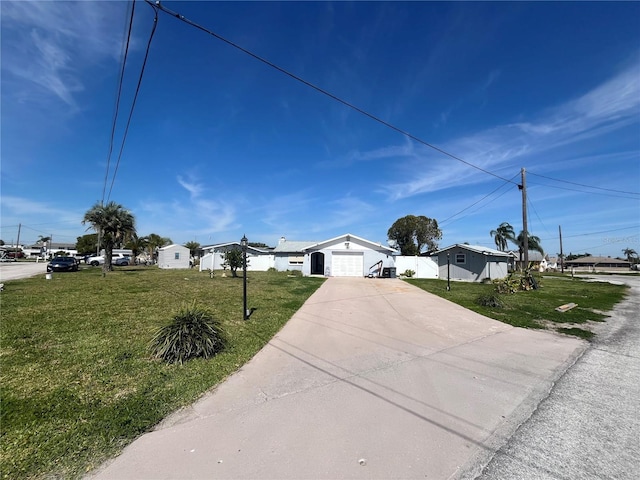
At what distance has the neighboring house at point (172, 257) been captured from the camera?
35.8 metres

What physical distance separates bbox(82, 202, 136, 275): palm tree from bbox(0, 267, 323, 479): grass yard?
19.6m

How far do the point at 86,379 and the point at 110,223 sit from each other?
88.7ft

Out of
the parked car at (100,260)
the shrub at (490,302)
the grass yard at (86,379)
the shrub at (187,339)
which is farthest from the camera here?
the parked car at (100,260)

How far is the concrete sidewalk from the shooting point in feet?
8.46

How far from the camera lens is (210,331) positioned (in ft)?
18.5

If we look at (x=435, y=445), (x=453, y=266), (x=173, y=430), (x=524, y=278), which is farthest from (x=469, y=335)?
(x=453, y=266)

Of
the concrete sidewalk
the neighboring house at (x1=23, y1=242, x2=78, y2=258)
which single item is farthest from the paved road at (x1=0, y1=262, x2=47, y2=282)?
the neighboring house at (x1=23, y1=242, x2=78, y2=258)

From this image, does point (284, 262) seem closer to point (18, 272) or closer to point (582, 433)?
point (18, 272)

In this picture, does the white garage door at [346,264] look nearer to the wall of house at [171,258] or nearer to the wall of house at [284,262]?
the wall of house at [284,262]

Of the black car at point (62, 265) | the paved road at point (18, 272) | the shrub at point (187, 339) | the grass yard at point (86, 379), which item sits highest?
the black car at point (62, 265)

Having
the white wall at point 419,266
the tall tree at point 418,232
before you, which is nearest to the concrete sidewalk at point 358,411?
the white wall at point 419,266

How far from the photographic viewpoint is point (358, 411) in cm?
349

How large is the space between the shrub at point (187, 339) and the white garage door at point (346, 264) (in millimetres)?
20264

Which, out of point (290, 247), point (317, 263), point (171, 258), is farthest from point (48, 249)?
point (317, 263)
